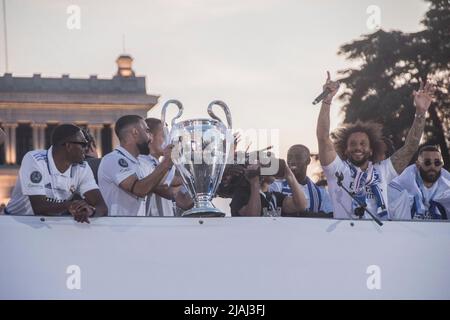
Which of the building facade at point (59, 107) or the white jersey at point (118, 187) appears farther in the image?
the building facade at point (59, 107)

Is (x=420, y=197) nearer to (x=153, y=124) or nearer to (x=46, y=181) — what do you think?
(x=153, y=124)

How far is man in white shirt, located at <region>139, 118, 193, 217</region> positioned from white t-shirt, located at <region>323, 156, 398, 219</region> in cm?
76

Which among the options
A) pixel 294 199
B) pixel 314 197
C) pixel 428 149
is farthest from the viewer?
pixel 314 197

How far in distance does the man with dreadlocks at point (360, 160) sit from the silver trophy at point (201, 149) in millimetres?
833

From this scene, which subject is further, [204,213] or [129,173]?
[129,173]

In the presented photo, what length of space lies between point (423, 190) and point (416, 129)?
0.37 metres

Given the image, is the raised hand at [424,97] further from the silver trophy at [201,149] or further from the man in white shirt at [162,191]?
the silver trophy at [201,149]

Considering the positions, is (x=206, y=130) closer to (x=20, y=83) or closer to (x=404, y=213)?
(x=404, y=213)

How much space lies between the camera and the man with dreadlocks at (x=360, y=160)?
5406mm

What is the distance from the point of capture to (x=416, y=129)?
→ 633 centimetres

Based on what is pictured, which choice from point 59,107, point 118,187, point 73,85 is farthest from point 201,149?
point 73,85

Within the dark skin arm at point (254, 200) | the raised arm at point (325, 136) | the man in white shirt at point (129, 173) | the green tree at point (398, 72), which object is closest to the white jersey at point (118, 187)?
the man in white shirt at point (129, 173)

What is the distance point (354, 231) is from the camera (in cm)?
409

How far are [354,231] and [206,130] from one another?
0.79 metres
